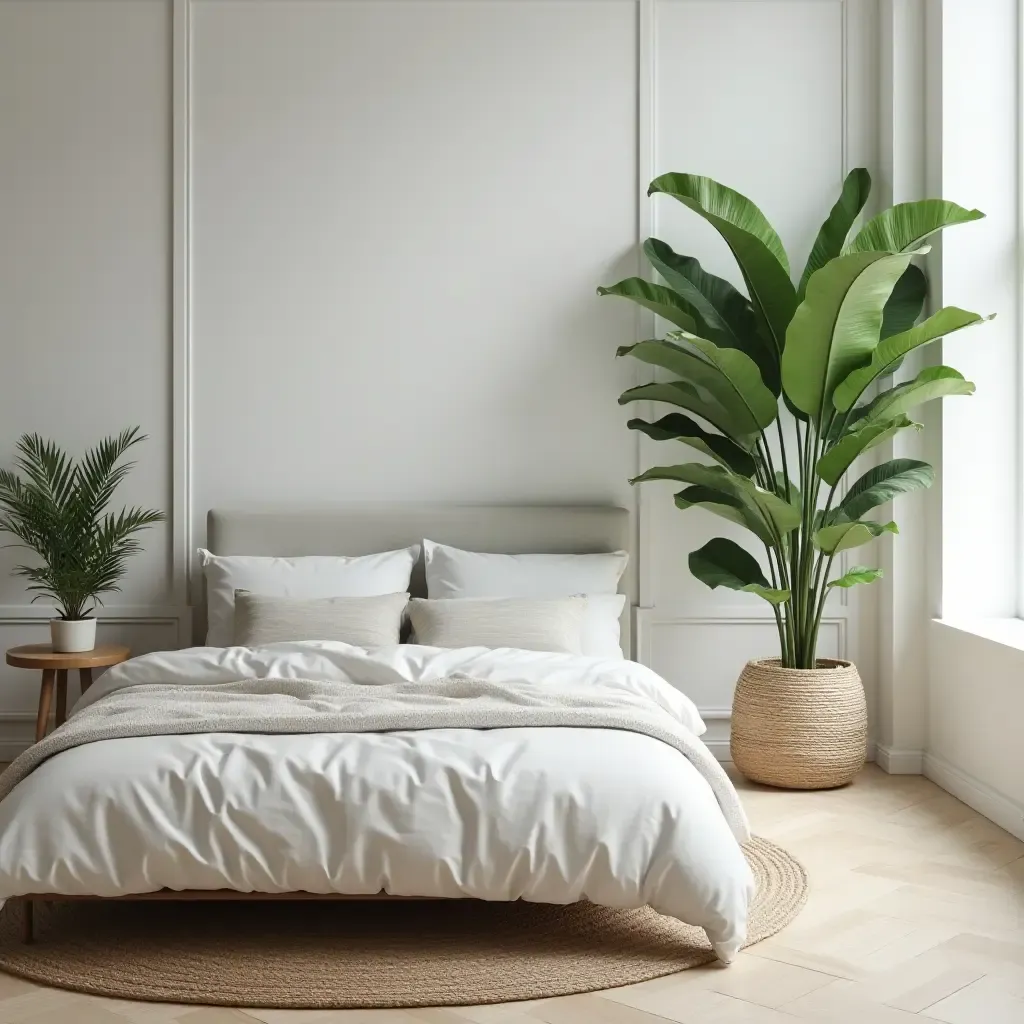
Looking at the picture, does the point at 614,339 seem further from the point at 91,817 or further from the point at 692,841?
the point at 91,817

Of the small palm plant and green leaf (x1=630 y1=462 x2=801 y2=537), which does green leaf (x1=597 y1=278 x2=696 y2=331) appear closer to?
green leaf (x1=630 y1=462 x2=801 y2=537)

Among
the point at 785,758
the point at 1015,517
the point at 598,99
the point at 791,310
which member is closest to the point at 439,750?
the point at 785,758

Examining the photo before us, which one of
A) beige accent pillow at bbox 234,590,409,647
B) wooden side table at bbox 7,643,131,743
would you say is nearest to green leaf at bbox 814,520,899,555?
beige accent pillow at bbox 234,590,409,647

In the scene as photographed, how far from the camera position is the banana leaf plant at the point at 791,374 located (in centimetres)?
403

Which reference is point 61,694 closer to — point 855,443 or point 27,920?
point 27,920

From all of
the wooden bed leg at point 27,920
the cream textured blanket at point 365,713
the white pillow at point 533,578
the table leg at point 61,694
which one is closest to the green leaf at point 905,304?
the white pillow at point 533,578

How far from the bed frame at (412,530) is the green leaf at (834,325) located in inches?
36.5

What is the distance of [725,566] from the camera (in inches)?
174

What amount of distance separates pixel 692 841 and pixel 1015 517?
238cm

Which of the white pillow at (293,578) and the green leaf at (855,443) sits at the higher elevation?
the green leaf at (855,443)

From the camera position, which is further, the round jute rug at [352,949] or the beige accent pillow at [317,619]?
the beige accent pillow at [317,619]

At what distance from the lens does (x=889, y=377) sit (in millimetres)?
4602

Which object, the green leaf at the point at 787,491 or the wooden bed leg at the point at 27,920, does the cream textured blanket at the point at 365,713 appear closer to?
the wooden bed leg at the point at 27,920

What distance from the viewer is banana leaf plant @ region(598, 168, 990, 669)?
4027mm
